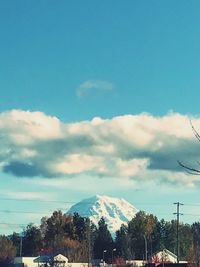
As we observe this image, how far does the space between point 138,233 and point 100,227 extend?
1484cm

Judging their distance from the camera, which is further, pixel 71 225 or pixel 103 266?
pixel 71 225

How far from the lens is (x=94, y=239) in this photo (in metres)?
173

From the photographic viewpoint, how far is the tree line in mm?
157250

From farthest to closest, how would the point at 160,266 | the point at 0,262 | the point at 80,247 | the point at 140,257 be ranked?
the point at 140,257 < the point at 80,247 < the point at 0,262 < the point at 160,266

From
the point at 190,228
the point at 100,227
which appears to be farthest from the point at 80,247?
the point at 190,228

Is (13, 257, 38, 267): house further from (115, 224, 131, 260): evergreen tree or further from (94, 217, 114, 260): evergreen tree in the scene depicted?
(94, 217, 114, 260): evergreen tree

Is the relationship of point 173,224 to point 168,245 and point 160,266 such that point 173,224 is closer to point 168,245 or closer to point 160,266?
point 168,245

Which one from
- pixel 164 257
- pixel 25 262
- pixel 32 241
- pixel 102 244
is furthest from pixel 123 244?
pixel 25 262

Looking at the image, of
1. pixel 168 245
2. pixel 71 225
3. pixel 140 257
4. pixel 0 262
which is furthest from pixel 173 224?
pixel 0 262

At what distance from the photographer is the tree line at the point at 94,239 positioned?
516 feet

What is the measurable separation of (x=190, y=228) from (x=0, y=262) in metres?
82.9

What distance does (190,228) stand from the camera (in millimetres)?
196250

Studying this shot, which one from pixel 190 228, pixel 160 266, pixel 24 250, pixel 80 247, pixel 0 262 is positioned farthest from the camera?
pixel 190 228

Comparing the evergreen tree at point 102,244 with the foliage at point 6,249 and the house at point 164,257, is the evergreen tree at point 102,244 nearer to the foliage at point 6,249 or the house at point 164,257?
the foliage at point 6,249
